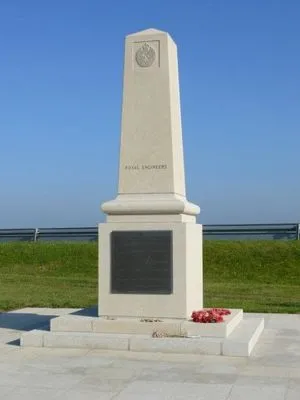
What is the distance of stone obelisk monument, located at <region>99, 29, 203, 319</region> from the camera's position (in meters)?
9.32

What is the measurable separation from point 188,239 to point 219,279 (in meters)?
10.4

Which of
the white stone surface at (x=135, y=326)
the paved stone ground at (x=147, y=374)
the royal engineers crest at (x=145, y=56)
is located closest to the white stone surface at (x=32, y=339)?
the paved stone ground at (x=147, y=374)

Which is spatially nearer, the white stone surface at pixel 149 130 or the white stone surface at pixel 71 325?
the white stone surface at pixel 71 325

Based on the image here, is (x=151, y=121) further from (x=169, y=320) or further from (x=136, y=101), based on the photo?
(x=169, y=320)

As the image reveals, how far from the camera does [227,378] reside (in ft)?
23.6

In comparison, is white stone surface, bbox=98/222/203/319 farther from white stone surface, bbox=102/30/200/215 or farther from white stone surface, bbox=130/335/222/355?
white stone surface, bbox=130/335/222/355

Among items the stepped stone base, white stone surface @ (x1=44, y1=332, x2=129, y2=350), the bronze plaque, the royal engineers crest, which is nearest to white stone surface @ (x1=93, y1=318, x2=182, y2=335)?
the stepped stone base

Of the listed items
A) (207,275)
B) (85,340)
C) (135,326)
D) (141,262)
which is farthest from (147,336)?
(207,275)

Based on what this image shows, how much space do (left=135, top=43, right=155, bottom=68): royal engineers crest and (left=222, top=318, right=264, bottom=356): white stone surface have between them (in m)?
3.92

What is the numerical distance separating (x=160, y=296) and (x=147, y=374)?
2.01 m

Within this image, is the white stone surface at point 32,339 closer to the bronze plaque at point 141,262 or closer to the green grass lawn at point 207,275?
the bronze plaque at point 141,262

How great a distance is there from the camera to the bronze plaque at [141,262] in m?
9.34

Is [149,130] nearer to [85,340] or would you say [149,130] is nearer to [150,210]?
[150,210]

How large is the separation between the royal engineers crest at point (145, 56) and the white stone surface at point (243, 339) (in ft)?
12.9
